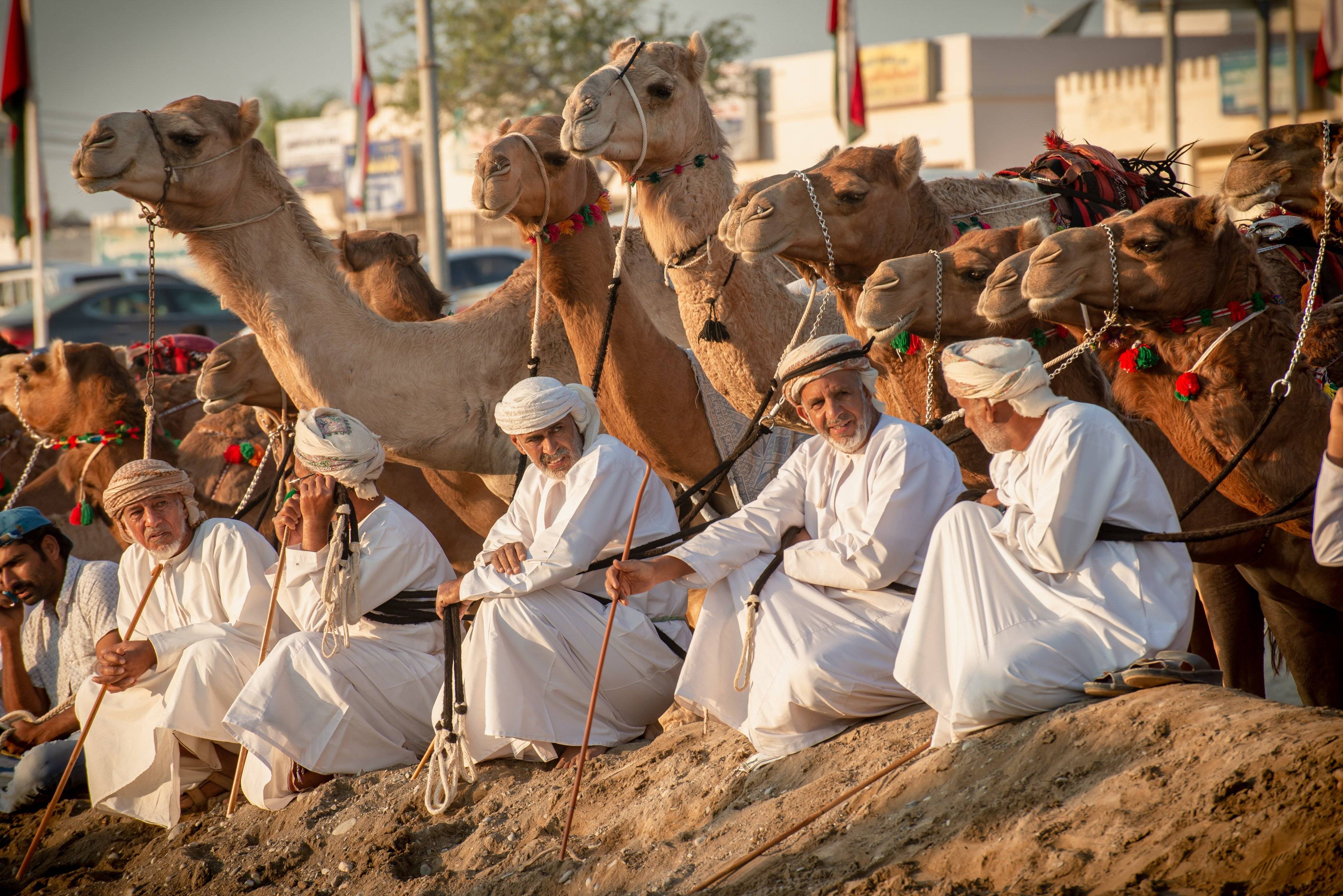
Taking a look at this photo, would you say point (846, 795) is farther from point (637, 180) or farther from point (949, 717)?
point (637, 180)

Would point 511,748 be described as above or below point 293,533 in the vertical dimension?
below

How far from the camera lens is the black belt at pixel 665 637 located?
Result: 5164 mm

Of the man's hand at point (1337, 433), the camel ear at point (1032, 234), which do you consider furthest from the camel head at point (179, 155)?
the man's hand at point (1337, 433)

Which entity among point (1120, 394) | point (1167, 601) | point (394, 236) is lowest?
point (1167, 601)

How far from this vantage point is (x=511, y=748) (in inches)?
203

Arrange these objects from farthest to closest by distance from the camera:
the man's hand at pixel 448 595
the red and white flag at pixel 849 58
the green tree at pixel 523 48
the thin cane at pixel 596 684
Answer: the green tree at pixel 523 48 → the red and white flag at pixel 849 58 → the man's hand at pixel 448 595 → the thin cane at pixel 596 684

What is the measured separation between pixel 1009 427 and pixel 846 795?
1.11 meters

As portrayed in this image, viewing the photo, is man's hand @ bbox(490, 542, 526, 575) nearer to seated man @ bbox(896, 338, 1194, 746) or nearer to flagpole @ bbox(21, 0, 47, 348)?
seated man @ bbox(896, 338, 1194, 746)

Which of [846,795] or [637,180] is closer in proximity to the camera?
[846,795]

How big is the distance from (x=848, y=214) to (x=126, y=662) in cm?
321

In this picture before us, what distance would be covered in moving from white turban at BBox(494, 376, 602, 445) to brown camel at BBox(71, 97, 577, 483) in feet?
3.85

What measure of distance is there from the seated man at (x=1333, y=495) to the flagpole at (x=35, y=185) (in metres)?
12.2

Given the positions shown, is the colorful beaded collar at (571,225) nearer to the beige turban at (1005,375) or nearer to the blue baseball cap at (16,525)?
the blue baseball cap at (16,525)

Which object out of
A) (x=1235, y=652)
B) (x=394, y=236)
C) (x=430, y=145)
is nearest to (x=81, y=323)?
(x=430, y=145)
